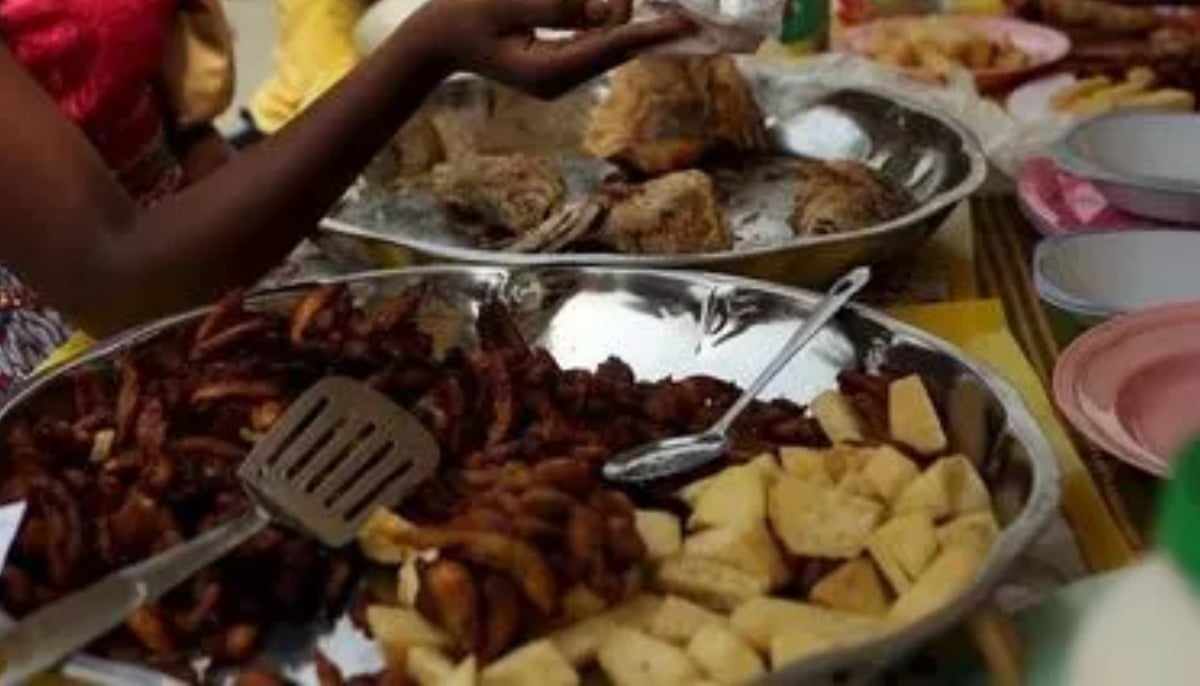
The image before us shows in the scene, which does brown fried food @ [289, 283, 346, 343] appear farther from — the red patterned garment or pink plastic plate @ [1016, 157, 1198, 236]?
pink plastic plate @ [1016, 157, 1198, 236]

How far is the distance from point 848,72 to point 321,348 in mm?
720

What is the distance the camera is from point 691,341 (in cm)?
102

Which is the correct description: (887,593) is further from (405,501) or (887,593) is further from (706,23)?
(706,23)

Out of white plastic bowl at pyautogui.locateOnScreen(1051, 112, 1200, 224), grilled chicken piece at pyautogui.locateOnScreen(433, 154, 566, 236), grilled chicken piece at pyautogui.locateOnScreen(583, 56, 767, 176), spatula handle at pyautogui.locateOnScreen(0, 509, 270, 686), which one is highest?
spatula handle at pyautogui.locateOnScreen(0, 509, 270, 686)

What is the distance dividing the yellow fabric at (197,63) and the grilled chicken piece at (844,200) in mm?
461

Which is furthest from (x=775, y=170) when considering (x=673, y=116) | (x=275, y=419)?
(x=275, y=419)

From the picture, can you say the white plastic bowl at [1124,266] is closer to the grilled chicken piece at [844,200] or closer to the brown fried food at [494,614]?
the grilled chicken piece at [844,200]

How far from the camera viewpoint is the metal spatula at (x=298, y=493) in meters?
0.69

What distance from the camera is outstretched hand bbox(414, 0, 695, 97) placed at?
112 centimetres

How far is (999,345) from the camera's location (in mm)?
1067

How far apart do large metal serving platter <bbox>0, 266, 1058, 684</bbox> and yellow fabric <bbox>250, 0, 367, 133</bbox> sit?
65cm

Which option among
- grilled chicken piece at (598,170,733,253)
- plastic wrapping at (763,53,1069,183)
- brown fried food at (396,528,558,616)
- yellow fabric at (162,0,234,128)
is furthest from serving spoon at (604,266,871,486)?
yellow fabric at (162,0,234,128)

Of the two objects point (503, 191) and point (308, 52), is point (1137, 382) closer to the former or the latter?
point (503, 191)

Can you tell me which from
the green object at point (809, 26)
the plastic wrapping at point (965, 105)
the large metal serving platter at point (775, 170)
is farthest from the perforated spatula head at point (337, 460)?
the green object at point (809, 26)
